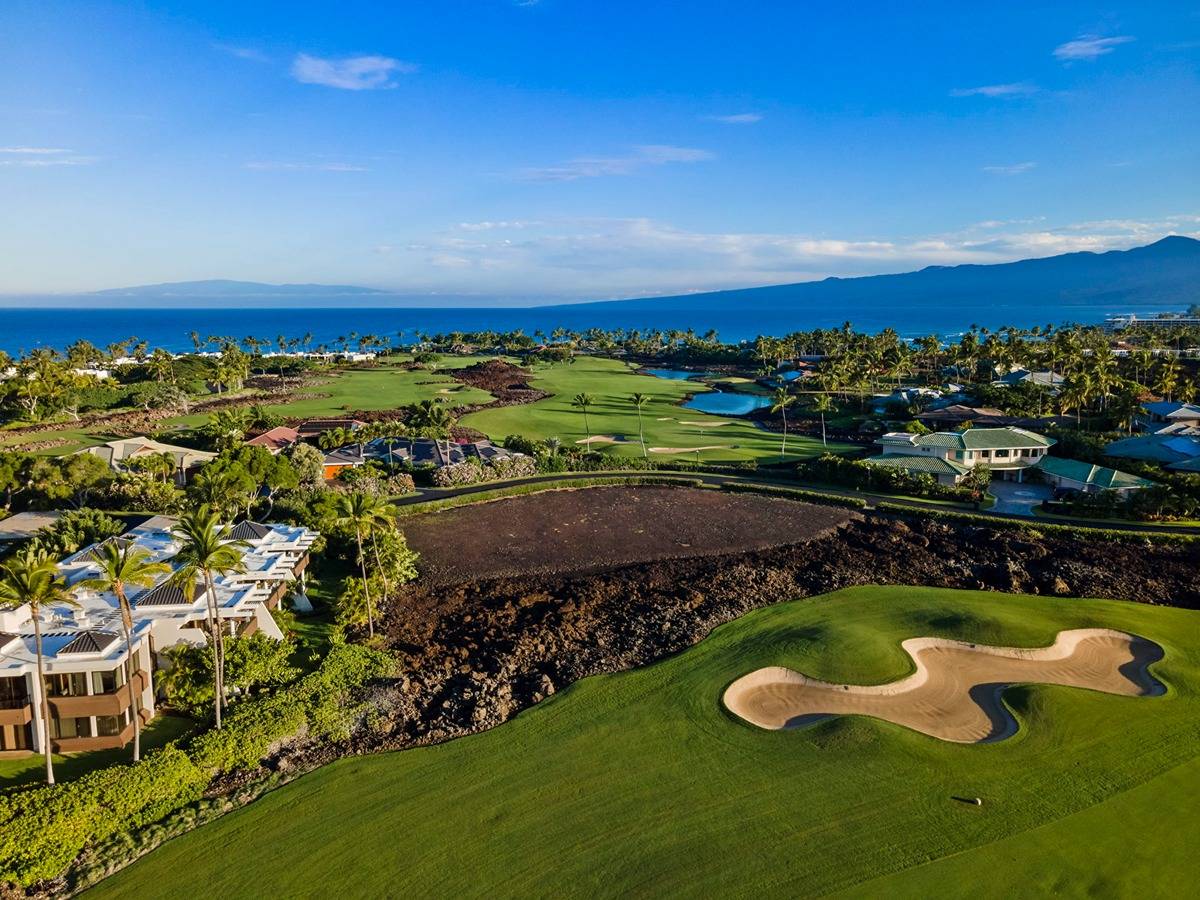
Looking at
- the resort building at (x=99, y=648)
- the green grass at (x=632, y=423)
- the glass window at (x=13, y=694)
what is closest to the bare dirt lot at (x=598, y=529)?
the resort building at (x=99, y=648)

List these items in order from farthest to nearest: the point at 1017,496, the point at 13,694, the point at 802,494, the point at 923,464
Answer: the point at 923,464, the point at 802,494, the point at 1017,496, the point at 13,694

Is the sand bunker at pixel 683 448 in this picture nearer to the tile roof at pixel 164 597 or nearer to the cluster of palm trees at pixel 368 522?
the cluster of palm trees at pixel 368 522

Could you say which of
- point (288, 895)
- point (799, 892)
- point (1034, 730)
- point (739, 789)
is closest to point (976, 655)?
point (1034, 730)

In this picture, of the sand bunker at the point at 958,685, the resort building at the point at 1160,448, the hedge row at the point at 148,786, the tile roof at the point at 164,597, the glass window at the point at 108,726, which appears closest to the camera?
the hedge row at the point at 148,786

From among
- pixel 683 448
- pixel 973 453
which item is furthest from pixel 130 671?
pixel 973 453

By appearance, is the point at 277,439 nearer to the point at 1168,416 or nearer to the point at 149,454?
the point at 149,454
